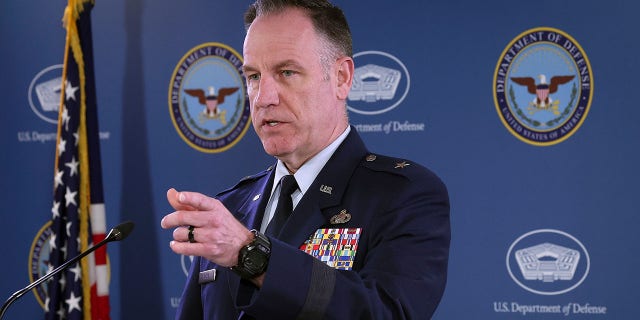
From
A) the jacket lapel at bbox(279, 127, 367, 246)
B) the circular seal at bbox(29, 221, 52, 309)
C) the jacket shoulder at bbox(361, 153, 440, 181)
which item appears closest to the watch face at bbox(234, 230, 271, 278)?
the jacket lapel at bbox(279, 127, 367, 246)

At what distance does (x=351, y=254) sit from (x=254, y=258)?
0.36 m

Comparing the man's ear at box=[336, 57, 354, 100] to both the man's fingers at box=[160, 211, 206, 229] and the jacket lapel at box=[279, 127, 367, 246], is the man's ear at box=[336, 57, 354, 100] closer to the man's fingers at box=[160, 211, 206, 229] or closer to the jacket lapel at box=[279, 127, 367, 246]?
the jacket lapel at box=[279, 127, 367, 246]

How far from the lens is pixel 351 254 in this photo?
1.51 metres

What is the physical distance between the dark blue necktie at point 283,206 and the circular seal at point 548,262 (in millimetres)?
1630

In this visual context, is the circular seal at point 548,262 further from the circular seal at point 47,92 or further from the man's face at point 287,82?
the circular seal at point 47,92

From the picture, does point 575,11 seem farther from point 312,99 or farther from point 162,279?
point 162,279

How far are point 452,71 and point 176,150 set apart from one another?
129cm

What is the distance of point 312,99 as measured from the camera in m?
1.65

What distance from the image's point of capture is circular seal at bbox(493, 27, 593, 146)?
119 inches

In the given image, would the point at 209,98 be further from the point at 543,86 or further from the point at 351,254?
the point at 351,254

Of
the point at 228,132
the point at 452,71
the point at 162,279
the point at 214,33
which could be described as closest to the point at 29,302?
the point at 162,279

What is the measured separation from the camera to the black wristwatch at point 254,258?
1.18 m

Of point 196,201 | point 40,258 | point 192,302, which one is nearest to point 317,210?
point 192,302

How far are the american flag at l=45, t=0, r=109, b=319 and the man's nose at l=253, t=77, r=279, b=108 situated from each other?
6.77ft
